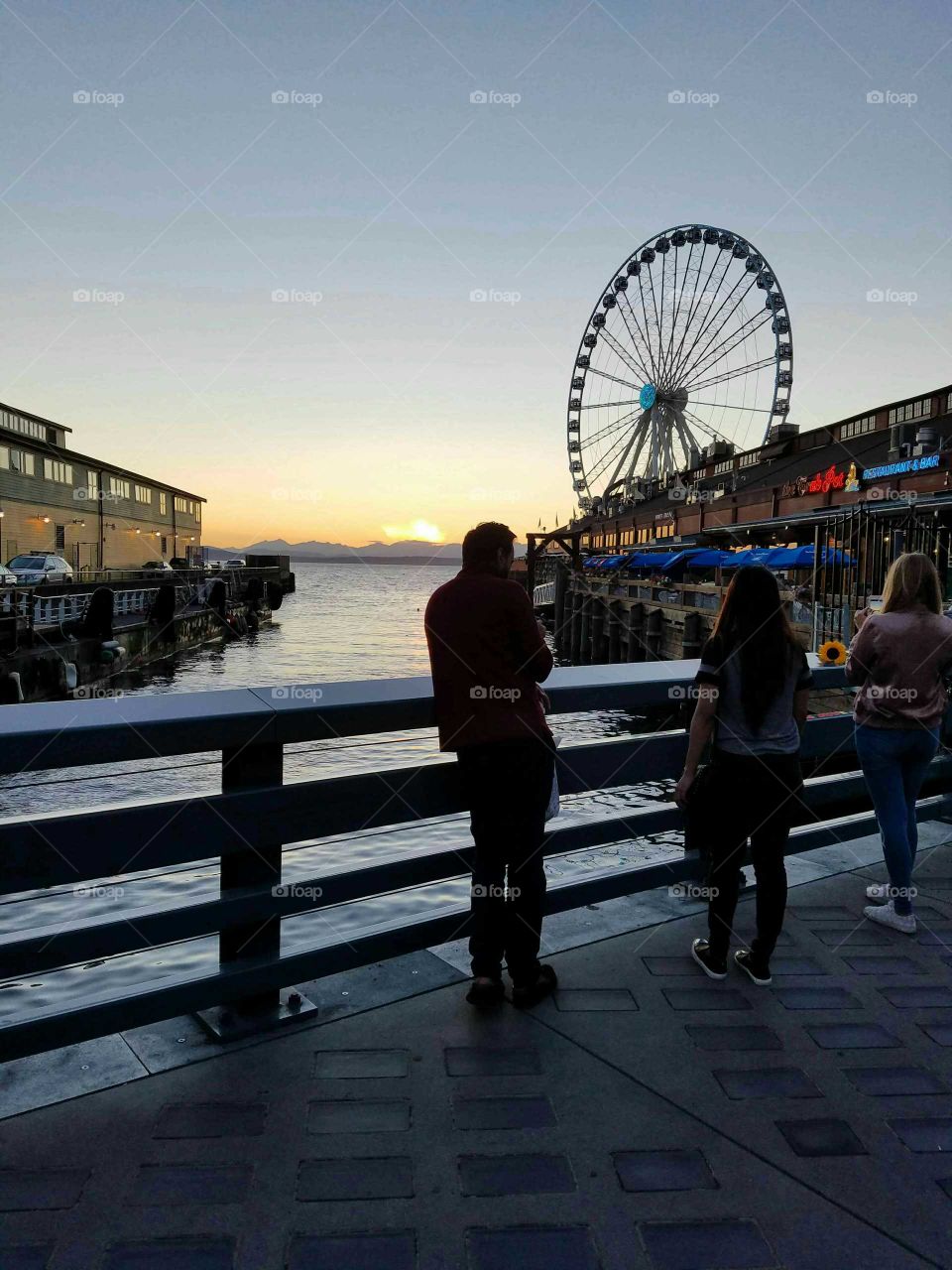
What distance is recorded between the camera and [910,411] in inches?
1554

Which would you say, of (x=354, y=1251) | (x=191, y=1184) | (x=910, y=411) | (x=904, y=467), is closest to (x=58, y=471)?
(x=904, y=467)

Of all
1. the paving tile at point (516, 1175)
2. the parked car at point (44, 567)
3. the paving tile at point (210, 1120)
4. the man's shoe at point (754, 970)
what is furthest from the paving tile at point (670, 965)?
the parked car at point (44, 567)

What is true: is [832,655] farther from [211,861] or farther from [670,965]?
[211,861]

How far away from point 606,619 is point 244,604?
21.7 metres

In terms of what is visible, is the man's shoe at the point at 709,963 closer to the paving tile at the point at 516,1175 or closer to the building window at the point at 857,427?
the paving tile at the point at 516,1175

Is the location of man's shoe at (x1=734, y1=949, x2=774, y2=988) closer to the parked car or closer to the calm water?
the calm water

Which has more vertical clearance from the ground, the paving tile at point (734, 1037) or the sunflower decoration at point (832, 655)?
the sunflower decoration at point (832, 655)

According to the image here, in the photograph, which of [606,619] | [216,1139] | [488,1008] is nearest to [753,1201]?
[488,1008]

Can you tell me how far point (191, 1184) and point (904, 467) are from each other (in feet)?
99.5

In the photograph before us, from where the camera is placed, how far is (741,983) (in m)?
3.77

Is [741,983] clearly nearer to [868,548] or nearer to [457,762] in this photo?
[457,762]

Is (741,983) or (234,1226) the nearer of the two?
(234,1226)

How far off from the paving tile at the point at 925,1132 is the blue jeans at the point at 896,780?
1766mm

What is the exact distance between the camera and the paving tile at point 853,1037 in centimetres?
328
